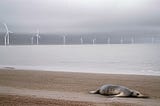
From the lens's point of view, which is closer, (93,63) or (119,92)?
(119,92)

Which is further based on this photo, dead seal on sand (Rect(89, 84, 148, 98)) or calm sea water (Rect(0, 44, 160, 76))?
calm sea water (Rect(0, 44, 160, 76))

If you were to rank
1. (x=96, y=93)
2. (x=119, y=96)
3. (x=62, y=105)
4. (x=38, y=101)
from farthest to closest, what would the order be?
(x=96, y=93) < (x=119, y=96) < (x=38, y=101) < (x=62, y=105)

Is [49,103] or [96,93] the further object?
[96,93]

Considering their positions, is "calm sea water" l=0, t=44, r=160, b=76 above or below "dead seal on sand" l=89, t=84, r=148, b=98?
below

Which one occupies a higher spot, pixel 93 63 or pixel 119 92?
pixel 119 92

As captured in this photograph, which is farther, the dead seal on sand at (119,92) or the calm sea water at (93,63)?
the calm sea water at (93,63)

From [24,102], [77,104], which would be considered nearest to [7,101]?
[24,102]

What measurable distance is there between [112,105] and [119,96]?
2.69m

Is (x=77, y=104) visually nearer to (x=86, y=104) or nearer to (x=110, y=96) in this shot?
(x=86, y=104)

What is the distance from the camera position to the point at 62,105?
1184cm

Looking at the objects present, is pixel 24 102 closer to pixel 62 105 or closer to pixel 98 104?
pixel 62 105

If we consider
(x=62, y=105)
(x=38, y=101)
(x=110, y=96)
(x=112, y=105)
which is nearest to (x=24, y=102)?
(x=38, y=101)

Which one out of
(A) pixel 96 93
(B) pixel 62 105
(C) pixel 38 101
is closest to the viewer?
(B) pixel 62 105

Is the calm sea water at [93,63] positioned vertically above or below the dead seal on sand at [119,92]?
below
